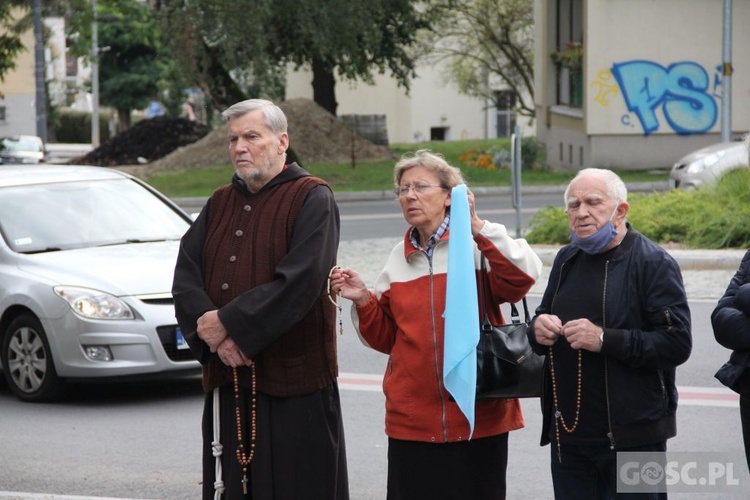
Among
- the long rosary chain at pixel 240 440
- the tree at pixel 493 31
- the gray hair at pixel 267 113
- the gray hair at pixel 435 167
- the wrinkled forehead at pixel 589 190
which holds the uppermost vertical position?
the tree at pixel 493 31

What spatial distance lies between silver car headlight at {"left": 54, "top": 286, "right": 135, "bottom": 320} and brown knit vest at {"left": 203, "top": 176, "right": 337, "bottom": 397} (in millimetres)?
3793

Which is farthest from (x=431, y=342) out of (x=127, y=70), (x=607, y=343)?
(x=127, y=70)

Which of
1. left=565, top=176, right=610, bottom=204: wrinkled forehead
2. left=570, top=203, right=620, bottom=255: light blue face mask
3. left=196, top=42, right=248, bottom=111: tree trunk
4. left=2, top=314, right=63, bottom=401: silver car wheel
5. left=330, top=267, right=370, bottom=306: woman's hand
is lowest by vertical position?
left=2, top=314, right=63, bottom=401: silver car wheel

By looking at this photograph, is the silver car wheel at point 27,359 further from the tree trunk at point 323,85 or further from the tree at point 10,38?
the tree trunk at point 323,85

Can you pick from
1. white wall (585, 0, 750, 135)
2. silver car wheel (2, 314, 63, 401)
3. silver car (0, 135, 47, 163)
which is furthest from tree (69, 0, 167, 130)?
silver car wheel (2, 314, 63, 401)

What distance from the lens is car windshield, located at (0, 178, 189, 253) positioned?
30.8 ft

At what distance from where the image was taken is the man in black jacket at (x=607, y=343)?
176 inches

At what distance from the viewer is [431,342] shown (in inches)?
182

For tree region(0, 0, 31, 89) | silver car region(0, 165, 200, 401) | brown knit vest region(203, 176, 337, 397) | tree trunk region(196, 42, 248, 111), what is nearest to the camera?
brown knit vest region(203, 176, 337, 397)

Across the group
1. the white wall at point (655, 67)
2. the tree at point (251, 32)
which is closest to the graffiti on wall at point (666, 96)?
the white wall at point (655, 67)

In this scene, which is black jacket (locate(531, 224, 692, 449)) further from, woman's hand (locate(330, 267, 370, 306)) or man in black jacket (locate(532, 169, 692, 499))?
woman's hand (locate(330, 267, 370, 306))

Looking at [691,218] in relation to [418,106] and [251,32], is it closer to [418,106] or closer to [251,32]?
[251,32]

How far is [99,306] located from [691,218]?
27.2ft

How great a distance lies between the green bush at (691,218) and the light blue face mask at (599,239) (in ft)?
33.0
